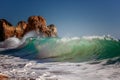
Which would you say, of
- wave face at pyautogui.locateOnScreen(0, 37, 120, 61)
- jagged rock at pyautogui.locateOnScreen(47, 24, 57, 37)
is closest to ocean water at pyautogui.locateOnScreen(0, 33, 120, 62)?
wave face at pyautogui.locateOnScreen(0, 37, 120, 61)

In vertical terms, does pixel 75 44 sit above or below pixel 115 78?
above

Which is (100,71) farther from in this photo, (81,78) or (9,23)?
(9,23)

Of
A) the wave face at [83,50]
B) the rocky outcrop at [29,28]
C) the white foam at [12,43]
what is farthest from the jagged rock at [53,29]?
the wave face at [83,50]

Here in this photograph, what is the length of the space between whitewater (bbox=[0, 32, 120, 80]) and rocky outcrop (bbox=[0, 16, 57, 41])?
127 feet

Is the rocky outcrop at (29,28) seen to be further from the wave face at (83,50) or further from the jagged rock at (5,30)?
the wave face at (83,50)

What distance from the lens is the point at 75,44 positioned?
25.3 metres

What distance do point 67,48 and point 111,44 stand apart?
5.29 meters

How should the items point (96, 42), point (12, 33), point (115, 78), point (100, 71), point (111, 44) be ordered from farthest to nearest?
point (12, 33) < point (96, 42) < point (111, 44) < point (100, 71) < point (115, 78)

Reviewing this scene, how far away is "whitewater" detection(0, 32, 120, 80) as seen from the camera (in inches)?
424

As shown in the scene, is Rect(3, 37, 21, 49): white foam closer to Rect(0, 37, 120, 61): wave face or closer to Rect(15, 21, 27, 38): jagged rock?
Rect(15, 21, 27, 38): jagged rock

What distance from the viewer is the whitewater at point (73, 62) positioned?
424 inches

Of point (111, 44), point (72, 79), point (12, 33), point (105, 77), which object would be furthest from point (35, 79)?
point (12, 33)

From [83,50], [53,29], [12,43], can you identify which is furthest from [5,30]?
[83,50]

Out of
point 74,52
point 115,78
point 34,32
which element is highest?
point 34,32
